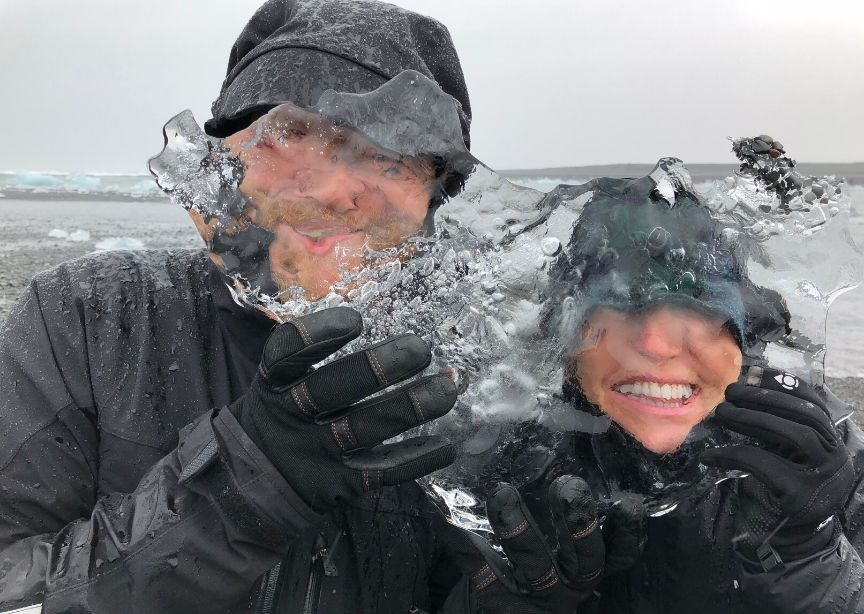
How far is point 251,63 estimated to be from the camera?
79.8 inches

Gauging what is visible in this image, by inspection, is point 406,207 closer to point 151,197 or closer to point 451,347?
point 451,347

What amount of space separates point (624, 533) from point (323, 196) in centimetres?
130

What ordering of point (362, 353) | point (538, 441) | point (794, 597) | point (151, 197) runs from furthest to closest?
point (151, 197) < point (538, 441) < point (794, 597) < point (362, 353)

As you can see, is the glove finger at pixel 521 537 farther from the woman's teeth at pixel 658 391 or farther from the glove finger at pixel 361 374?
the glove finger at pixel 361 374

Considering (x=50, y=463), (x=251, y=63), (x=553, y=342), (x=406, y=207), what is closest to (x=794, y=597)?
(x=553, y=342)

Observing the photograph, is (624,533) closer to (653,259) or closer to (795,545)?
(795,545)

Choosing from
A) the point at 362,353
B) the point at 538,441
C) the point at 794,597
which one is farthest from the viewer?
the point at 538,441

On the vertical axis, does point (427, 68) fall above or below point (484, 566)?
above

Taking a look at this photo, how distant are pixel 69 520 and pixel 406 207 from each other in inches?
50.5

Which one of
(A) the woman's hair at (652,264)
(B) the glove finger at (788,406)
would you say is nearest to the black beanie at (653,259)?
(A) the woman's hair at (652,264)

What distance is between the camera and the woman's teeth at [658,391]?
→ 1786 mm

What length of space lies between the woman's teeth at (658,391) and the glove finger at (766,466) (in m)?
0.17

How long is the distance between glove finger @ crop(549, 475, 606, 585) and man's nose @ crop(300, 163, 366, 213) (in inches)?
38.2

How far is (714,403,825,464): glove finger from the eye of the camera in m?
1.61
